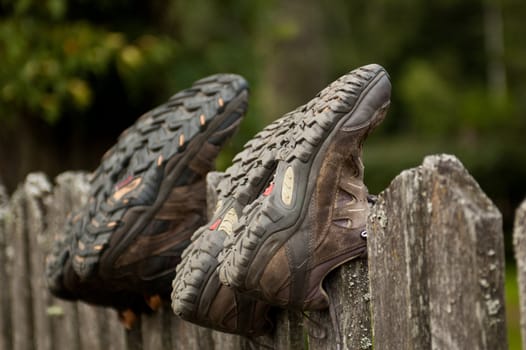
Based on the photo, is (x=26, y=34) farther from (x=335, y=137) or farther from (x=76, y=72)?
(x=335, y=137)

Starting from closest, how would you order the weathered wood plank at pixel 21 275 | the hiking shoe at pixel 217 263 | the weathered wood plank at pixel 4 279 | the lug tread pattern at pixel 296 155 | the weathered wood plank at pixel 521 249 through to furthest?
the weathered wood plank at pixel 521 249 < the lug tread pattern at pixel 296 155 < the hiking shoe at pixel 217 263 < the weathered wood plank at pixel 21 275 < the weathered wood plank at pixel 4 279

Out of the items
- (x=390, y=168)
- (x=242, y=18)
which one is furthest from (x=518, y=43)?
(x=242, y=18)

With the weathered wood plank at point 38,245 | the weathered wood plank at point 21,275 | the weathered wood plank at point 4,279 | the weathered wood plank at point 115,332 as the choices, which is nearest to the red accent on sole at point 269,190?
the weathered wood plank at point 115,332

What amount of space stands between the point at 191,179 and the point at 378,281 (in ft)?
2.86

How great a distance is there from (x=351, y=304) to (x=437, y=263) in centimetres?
34

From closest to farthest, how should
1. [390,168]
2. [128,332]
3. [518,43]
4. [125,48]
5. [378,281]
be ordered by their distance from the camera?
[378,281], [128,332], [125,48], [390,168], [518,43]

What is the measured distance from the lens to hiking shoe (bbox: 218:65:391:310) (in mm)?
1659

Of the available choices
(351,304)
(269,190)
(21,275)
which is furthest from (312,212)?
(21,275)

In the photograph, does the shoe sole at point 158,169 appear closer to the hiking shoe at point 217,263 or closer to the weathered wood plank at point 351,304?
the hiking shoe at point 217,263

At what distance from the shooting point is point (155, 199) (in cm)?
229

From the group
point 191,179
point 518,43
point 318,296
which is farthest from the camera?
point 518,43

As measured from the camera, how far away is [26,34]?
4918 millimetres

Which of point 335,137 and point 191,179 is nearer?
point 335,137

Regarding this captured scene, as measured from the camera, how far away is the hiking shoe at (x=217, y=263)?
186 centimetres
